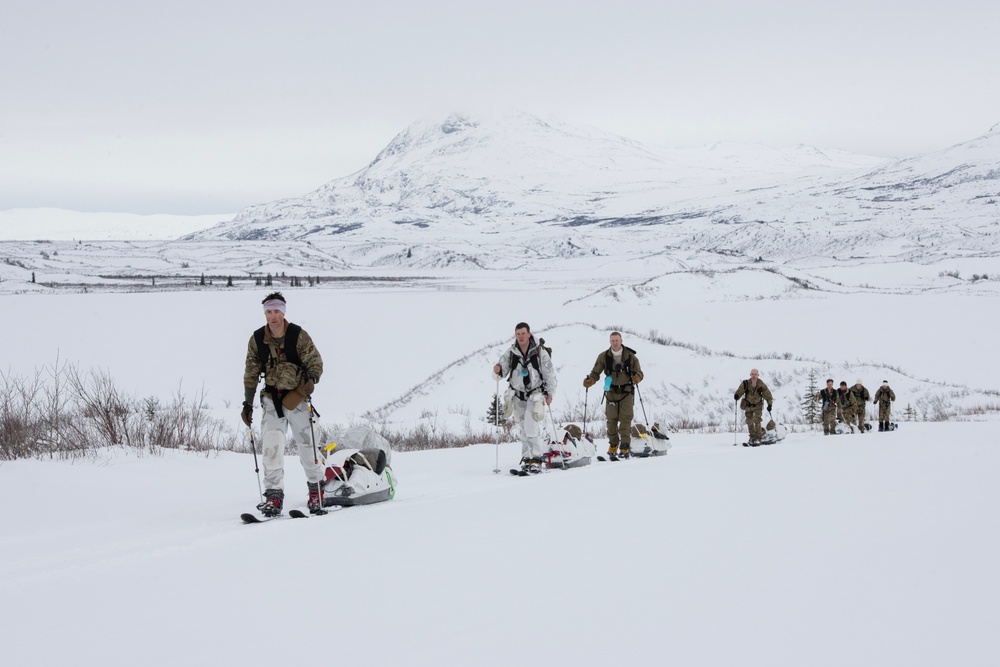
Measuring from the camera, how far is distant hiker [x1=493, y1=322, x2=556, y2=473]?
10273 millimetres

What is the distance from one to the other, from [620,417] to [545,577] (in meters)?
8.38

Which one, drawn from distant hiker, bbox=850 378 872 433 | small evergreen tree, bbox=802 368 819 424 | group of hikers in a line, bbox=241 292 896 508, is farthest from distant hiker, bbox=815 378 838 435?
small evergreen tree, bbox=802 368 819 424

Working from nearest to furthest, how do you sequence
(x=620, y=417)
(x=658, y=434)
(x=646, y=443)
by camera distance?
(x=620, y=417), (x=646, y=443), (x=658, y=434)

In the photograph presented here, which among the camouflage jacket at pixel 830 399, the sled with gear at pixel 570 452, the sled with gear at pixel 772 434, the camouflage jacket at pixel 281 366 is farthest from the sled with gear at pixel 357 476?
the camouflage jacket at pixel 830 399

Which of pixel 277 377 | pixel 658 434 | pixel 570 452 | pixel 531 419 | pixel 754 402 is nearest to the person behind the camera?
pixel 277 377

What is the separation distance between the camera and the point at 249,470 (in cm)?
1041

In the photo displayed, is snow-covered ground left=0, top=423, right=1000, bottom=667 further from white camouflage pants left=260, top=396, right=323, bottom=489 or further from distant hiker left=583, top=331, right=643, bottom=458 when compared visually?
distant hiker left=583, top=331, right=643, bottom=458

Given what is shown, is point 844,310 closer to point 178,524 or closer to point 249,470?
point 249,470

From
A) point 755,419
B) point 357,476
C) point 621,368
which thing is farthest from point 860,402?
point 357,476

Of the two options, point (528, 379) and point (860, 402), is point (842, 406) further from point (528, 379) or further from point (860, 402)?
point (528, 379)

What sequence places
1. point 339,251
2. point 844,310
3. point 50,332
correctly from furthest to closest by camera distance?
point 339,251 < point 844,310 < point 50,332

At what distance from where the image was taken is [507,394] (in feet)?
34.1

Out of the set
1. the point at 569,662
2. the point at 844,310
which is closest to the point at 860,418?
the point at 569,662

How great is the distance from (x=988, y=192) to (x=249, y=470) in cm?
16125
